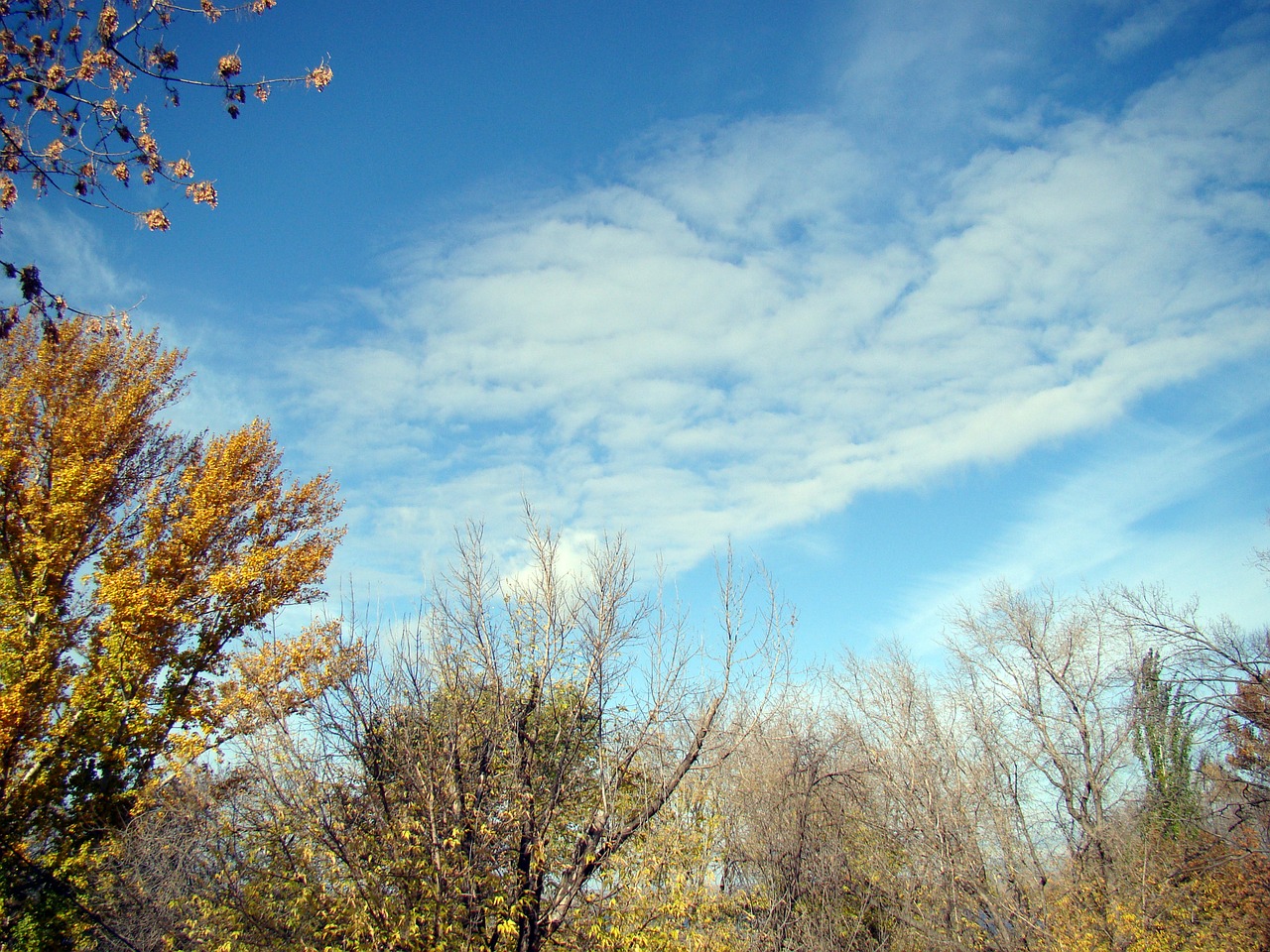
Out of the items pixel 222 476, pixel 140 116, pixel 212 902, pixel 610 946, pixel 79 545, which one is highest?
pixel 222 476

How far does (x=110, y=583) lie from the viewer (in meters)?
16.8

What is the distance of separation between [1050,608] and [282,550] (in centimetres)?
2379

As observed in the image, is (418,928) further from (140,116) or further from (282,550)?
(282,550)

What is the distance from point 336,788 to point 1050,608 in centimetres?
2203

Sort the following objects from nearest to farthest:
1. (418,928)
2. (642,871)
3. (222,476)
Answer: (418,928)
(642,871)
(222,476)

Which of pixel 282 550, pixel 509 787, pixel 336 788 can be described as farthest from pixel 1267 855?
pixel 282 550

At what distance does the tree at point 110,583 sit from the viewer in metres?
14.9

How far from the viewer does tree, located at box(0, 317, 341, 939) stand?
14922 millimetres

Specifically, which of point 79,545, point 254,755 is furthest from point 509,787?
point 79,545

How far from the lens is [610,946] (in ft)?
32.1

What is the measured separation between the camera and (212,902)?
9.52 m

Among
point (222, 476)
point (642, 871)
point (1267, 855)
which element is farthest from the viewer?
point (222, 476)

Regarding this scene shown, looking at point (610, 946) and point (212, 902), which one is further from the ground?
point (212, 902)

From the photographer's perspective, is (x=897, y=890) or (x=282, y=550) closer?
(x=897, y=890)
